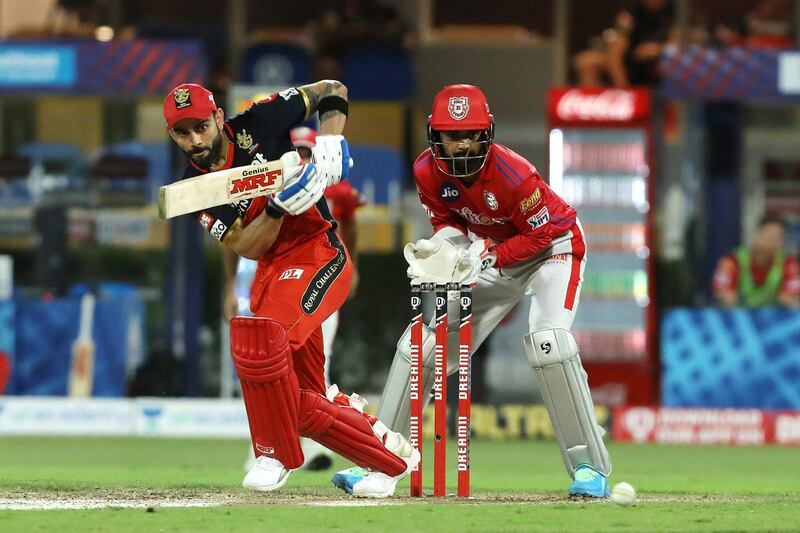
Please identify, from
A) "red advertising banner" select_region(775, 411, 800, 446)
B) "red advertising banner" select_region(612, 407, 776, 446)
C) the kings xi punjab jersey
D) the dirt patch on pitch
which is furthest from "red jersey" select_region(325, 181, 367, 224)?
"red advertising banner" select_region(775, 411, 800, 446)

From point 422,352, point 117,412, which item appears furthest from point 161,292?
point 422,352

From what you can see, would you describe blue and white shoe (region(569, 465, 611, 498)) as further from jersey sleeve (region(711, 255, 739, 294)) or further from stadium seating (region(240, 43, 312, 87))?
stadium seating (region(240, 43, 312, 87))

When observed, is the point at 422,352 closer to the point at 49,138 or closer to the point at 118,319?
the point at 118,319

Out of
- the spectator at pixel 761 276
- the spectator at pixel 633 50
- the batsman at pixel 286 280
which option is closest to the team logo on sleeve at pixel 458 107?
the batsman at pixel 286 280

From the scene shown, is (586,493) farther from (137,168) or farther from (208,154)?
(137,168)

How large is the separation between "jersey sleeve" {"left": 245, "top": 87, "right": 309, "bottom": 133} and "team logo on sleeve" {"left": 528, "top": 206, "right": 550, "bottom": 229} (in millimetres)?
954

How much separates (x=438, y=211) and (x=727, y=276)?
577 centimetres

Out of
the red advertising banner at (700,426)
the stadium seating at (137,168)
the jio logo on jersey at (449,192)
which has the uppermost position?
the jio logo on jersey at (449,192)

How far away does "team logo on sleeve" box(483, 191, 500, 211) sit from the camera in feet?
19.9

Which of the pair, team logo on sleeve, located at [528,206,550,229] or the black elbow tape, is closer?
team logo on sleeve, located at [528,206,550,229]

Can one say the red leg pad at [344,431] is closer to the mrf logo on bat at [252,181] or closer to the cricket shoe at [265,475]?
the cricket shoe at [265,475]

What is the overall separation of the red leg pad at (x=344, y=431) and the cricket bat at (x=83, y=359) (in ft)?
21.1

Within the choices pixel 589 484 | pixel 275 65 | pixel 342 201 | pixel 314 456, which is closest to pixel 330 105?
pixel 589 484

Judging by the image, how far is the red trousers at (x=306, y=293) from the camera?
5836mm
